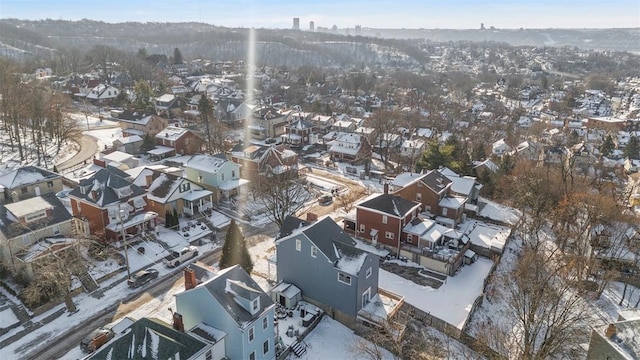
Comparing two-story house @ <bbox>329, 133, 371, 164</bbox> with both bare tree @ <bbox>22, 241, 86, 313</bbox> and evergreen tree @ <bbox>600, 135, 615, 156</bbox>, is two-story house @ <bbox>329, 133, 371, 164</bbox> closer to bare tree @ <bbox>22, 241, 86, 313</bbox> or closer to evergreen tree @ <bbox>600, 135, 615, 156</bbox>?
bare tree @ <bbox>22, 241, 86, 313</bbox>

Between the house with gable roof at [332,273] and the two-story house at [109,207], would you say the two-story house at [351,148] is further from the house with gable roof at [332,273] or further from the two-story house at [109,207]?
the house with gable roof at [332,273]

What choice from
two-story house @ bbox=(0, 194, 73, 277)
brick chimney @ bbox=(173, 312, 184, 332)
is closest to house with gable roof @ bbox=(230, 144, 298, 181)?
two-story house @ bbox=(0, 194, 73, 277)

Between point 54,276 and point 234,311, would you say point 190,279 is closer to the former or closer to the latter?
point 234,311

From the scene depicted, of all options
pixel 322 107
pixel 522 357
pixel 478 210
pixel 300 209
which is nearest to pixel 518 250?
pixel 478 210

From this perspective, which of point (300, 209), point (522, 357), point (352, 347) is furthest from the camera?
point (300, 209)

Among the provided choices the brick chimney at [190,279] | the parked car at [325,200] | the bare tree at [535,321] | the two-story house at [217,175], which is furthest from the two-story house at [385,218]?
the brick chimney at [190,279]

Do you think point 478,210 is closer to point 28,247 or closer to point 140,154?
point 28,247
